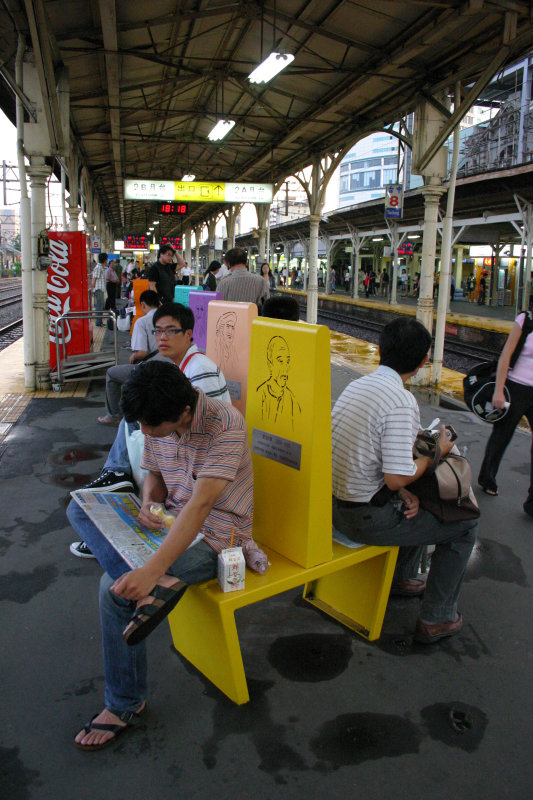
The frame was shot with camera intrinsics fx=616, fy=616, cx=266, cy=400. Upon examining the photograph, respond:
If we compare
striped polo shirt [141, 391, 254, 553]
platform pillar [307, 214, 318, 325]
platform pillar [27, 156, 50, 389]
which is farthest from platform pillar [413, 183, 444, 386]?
striped polo shirt [141, 391, 254, 553]

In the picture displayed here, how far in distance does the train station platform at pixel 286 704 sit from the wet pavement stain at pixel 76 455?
1704mm

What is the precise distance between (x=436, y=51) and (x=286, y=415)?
7.68 meters

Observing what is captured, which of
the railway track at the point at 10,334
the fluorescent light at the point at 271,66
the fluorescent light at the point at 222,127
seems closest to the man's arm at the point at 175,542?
the fluorescent light at the point at 271,66

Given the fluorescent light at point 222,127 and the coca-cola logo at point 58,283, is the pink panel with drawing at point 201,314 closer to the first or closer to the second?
the coca-cola logo at point 58,283

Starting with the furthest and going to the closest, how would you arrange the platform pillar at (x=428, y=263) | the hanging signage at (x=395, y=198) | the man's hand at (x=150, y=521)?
the hanging signage at (x=395, y=198), the platform pillar at (x=428, y=263), the man's hand at (x=150, y=521)

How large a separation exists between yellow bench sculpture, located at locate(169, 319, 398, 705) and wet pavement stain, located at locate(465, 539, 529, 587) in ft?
3.09

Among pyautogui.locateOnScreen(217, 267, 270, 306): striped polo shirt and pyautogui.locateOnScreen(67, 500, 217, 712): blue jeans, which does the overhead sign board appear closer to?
pyautogui.locateOnScreen(217, 267, 270, 306): striped polo shirt

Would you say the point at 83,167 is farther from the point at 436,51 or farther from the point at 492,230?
the point at 492,230

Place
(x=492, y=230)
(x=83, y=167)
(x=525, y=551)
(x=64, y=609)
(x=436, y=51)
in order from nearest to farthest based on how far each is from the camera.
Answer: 1. (x=64, y=609)
2. (x=525, y=551)
3. (x=436, y=51)
4. (x=83, y=167)
5. (x=492, y=230)

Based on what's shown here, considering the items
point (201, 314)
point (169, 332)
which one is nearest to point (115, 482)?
point (169, 332)

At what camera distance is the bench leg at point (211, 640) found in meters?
2.42

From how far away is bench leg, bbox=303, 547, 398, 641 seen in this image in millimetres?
2977

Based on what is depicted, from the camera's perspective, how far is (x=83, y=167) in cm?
1748

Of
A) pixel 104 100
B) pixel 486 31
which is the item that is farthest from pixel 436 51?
pixel 104 100
